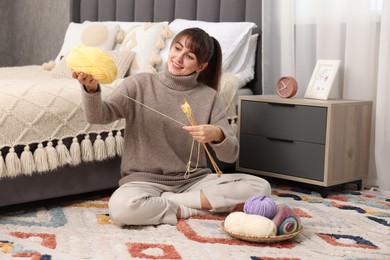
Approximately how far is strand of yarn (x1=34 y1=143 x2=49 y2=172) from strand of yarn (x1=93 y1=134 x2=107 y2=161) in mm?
205

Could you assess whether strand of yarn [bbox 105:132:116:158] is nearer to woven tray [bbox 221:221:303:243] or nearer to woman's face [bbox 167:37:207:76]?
woman's face [bbox 167:37:207:76]

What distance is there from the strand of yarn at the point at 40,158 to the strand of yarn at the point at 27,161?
0.02m

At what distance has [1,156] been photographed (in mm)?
1952

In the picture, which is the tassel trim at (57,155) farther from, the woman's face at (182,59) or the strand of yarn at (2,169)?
the woman's face at (182,59)

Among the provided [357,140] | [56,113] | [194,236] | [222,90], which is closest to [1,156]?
[56,113]

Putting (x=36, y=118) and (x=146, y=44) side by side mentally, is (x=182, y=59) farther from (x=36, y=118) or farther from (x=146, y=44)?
(x=146, y=44)

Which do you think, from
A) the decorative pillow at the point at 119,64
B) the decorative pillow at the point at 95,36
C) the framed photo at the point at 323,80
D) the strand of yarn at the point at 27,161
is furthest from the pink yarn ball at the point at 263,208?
the decorative pillow at the point at 95,36

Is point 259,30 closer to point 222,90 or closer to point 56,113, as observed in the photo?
point 222,90

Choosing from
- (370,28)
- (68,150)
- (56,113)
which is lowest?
(68,150)

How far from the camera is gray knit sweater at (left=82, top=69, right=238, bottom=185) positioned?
2.05 meters

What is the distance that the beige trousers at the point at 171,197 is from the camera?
1.88 meters

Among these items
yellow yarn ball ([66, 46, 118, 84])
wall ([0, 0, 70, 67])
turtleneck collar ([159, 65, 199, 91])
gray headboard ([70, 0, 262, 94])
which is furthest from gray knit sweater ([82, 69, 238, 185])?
wall ([0, 0, 70, 67])

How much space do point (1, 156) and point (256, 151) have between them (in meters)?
1.14

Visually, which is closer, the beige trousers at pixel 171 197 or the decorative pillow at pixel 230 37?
the beige trousers at pixel 171 197
